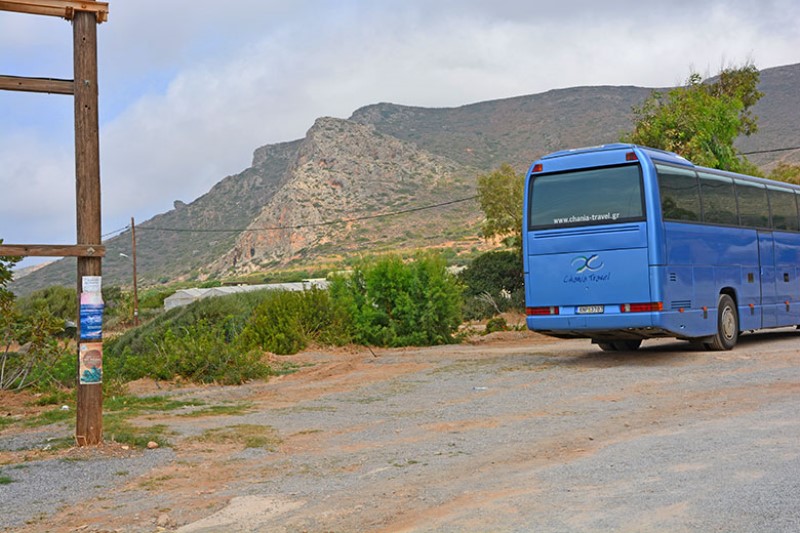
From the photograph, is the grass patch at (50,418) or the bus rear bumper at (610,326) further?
the bus rear bumper at (610,326)

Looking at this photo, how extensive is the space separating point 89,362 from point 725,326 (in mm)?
13576

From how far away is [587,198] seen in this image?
16.7m

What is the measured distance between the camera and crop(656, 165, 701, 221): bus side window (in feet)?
53.9

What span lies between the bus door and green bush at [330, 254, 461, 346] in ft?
26.5

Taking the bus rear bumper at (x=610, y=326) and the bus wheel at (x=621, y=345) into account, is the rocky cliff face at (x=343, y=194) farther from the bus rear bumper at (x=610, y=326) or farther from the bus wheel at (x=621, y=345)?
the bus rear bumper at (x=610, y=326)

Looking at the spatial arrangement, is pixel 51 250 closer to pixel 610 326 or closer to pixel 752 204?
pixel 610 326

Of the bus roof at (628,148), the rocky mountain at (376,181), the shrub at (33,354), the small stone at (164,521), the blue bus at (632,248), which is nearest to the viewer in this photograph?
the small stone at (164,521)

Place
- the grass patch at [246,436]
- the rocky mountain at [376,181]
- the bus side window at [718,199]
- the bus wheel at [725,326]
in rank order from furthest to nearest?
1. the rocky mountain at [376,181]
2. the bus wheel at [725,326]
3. the bus side window at [718,199]
4. the grass patch at [246,436]

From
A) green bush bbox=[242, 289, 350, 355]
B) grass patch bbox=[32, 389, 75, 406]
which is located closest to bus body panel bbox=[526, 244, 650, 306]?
green bush bbox=[242, 289, 350, 355]

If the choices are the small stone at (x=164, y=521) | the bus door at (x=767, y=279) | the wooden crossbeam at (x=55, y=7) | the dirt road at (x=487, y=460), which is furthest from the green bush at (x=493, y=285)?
the small stone at (x=164, y=521)

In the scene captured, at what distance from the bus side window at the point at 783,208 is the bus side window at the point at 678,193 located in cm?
422

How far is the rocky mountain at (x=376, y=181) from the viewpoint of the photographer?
82188 millimetres

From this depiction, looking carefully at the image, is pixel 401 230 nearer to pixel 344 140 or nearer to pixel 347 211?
pixel 347 211

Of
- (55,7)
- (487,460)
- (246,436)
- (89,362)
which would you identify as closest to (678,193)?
(487,460)
